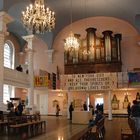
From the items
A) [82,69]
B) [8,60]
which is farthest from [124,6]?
[8,60]

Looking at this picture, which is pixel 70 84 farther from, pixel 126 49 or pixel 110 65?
pixel 126 49

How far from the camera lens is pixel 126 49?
2722 cm

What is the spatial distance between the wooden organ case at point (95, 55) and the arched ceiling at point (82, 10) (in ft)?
6.14

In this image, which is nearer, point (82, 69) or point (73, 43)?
point (73, 43)

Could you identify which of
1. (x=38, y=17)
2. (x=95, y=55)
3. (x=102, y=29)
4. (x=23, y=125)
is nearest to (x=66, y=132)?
Answer: (x=23, y=125)

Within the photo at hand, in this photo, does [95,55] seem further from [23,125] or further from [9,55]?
[23,125]

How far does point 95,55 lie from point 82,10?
4.43m

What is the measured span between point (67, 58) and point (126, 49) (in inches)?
231

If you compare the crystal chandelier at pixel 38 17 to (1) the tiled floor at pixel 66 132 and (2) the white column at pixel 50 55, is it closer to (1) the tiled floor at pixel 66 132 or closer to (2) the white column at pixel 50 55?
(1) the tiled floor at pixel 66 132

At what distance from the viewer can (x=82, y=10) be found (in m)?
26.2

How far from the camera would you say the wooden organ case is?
84.4 feet

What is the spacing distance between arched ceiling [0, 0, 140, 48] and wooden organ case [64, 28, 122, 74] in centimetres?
187

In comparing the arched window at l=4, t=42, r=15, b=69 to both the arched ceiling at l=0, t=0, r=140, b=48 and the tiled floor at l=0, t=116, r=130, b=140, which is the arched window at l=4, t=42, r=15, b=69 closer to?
the arched ceiling at l=0, t=0, r=140, b=48

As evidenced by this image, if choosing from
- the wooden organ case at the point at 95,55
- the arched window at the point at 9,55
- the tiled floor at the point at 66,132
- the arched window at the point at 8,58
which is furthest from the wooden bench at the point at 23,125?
the arched window at the point at 9,55
